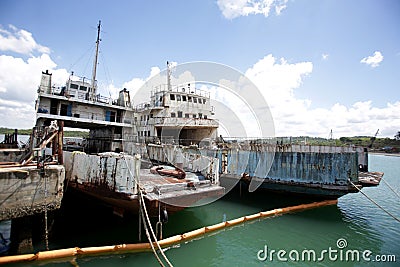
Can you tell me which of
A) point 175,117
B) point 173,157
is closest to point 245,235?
point 173,157

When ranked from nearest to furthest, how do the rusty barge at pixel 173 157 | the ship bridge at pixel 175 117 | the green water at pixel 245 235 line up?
the green water at pixel 245 235 < the rusty barge at pixel 173 157 < the ship bridge at pixel 175 117

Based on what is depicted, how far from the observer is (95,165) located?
770cm

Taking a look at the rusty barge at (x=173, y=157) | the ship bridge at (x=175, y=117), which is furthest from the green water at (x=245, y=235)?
the ship bridge at (x=175, y=117)

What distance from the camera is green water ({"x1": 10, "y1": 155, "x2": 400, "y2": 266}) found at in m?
6.66

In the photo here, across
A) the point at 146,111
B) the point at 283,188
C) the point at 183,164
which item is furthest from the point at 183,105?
the point at 283,188

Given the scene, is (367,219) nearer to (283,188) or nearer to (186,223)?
(283,188)

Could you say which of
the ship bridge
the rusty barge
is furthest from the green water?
the ship bridge

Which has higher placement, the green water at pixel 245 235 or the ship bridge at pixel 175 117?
the ship bridge at pixel 175 117

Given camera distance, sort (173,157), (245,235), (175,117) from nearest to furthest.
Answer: (245,235) → (173,157) → (175,117)

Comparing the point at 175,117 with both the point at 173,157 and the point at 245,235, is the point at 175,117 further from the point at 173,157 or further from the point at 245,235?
the point at 245,235

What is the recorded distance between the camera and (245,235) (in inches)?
326

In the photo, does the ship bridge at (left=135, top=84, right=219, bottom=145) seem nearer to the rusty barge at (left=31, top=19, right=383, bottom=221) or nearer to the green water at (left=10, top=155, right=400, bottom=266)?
the rusty barge at (left=31, top=19, right=383, bottom=221)

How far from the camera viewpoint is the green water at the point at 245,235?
21.9 ft

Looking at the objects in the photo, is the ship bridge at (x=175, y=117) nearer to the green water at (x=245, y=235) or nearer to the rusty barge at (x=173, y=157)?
the rusty barge at (x=173, y=157)
